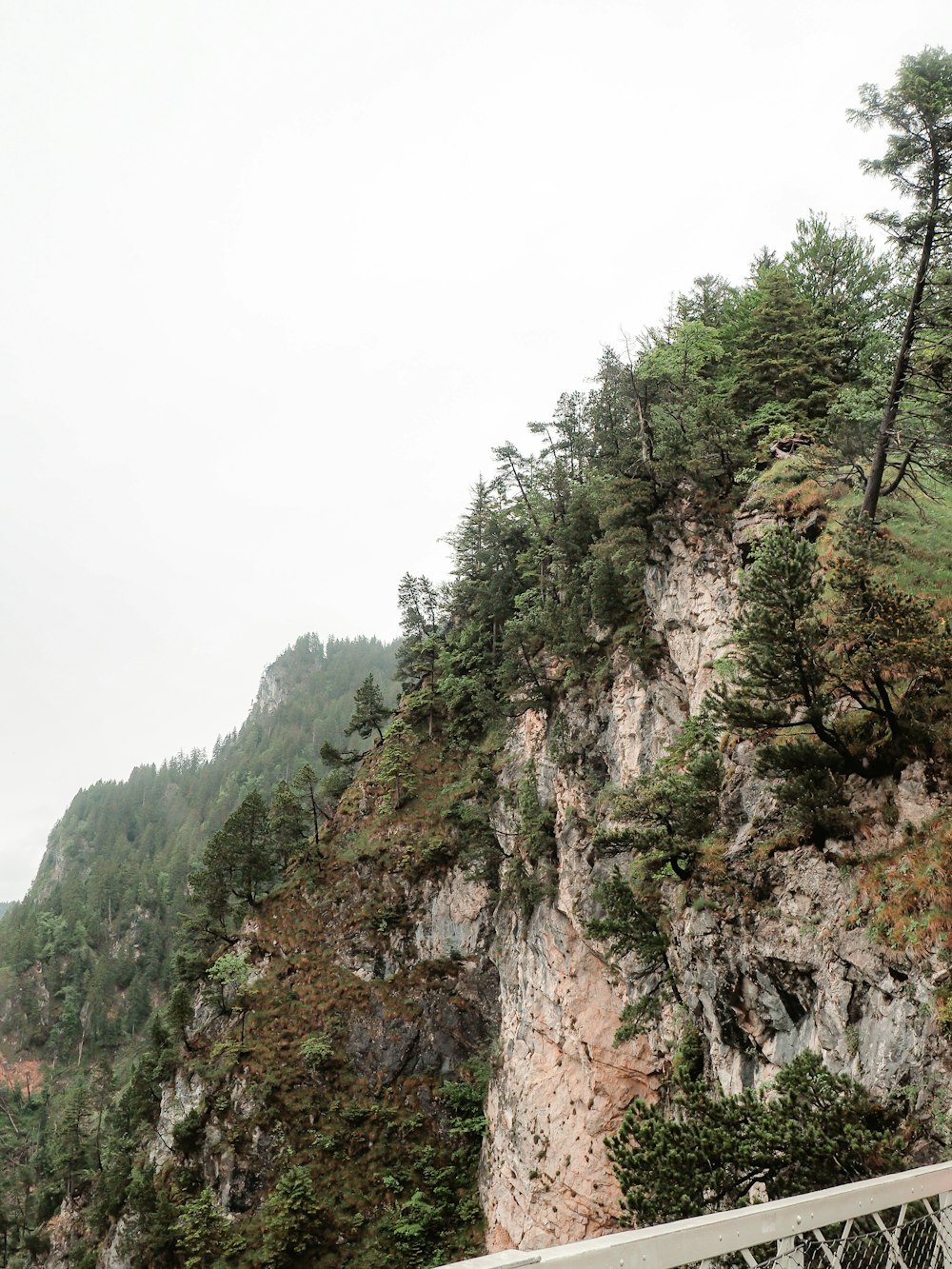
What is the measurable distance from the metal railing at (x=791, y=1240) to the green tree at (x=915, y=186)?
40.7ft

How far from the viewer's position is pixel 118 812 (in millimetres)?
151375

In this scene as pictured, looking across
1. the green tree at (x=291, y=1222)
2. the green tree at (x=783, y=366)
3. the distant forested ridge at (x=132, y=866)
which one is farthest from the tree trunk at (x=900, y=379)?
the distant forested ridge at (x=132, y=866)

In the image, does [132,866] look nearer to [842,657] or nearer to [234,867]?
[234,867]

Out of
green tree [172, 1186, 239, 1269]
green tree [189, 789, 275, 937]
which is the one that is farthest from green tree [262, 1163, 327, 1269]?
green tree [189, 789, 275, 937]

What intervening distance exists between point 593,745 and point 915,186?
17871 millimetres

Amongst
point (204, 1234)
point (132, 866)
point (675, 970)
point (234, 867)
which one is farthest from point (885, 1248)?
point (132, 866)

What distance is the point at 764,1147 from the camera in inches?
320

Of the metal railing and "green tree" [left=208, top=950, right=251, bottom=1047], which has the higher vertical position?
the metal railing

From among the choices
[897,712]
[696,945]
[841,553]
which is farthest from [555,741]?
[897,712]

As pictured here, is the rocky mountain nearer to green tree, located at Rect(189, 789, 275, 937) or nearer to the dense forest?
the dense forest

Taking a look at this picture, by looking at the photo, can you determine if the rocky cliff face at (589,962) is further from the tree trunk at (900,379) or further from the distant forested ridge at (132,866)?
the distant forested ridge at (132,866)

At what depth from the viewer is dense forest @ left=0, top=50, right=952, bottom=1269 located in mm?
11352

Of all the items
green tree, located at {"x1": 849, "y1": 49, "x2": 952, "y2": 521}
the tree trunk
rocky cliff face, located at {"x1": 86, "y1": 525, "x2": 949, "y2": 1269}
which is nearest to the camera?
rocky cliff face, located at {"x1": 86, "y1": 525, "x2": 949, "y2": 1269}

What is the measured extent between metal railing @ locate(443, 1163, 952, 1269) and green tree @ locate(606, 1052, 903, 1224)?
3966 mm
